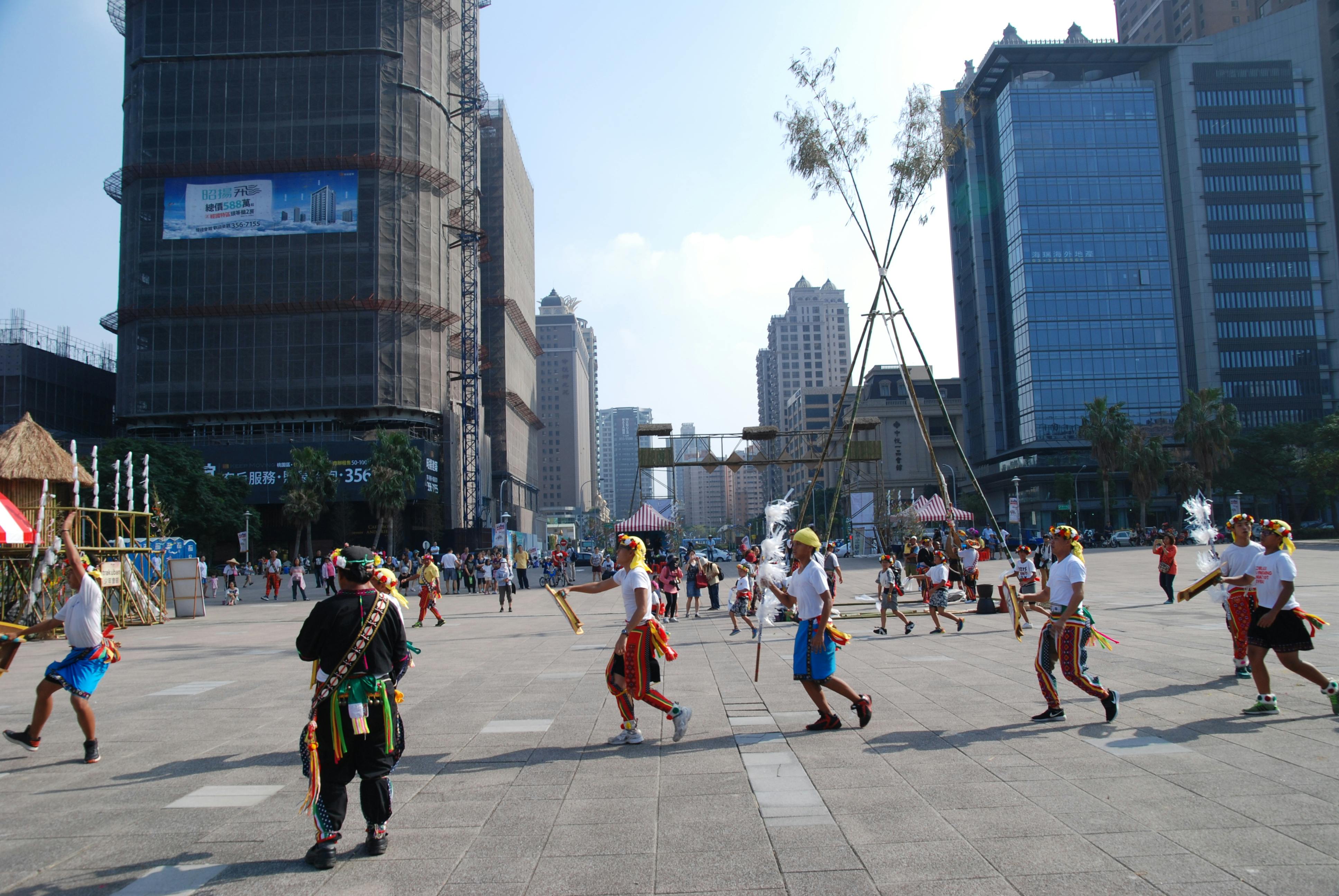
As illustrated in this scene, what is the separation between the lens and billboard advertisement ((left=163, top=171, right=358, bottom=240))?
2530 inches

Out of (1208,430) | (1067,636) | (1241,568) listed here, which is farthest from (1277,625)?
(1208,430)

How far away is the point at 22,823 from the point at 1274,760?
326 inches

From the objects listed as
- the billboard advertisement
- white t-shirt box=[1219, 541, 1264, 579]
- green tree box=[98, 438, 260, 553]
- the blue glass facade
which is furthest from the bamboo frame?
the blue glass facade

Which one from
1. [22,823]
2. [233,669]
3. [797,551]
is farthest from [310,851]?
[233,669]

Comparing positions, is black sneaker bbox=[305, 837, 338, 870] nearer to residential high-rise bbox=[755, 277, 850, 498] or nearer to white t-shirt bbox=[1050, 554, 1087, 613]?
white t-shirt bbox=[1050, 554, 1087, 613]

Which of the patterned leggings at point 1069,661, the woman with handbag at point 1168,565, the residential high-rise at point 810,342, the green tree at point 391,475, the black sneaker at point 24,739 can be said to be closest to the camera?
the black sneaker at point 24,739

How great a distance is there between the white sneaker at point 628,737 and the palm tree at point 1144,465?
209ft

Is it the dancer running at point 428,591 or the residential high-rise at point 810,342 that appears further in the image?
the residential high-rise at point 810,342

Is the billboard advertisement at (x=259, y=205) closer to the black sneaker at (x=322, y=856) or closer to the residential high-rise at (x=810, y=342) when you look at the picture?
the black sneaker at (x=322, y=856)

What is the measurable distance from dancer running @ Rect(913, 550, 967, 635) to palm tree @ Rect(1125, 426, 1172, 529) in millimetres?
53345

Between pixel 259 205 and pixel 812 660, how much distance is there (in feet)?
223

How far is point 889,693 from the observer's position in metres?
9.41

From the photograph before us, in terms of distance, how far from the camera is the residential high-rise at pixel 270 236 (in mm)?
64062

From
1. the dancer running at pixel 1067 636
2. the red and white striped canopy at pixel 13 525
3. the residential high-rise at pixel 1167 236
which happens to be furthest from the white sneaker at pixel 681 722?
the residential high-rise at pixel 1167 236
